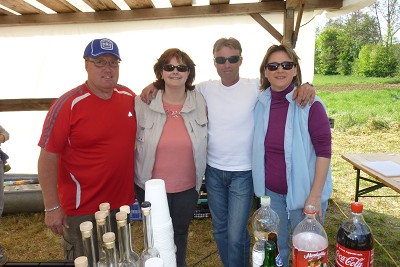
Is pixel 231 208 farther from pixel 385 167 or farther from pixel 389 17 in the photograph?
pixel 389 17

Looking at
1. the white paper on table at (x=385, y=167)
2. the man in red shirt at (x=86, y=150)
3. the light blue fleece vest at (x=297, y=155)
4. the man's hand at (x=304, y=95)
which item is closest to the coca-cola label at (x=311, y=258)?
the light blue fleece vest at (x=297, y=155)

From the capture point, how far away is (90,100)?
1945 mm

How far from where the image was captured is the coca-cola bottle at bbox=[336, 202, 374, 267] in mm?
1070

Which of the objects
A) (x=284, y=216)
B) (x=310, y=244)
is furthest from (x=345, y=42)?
(x=310, y=244)

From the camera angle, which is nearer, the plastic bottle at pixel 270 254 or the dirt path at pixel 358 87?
the plastic bottle at pixel 270 254

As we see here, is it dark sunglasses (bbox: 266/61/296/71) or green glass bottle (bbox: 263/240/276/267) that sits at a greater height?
dark sunglasses (bbox: 266/61/296/71)

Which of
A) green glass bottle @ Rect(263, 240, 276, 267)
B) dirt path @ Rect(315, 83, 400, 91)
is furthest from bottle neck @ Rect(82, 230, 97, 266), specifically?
dirt path @ Rect(315, 83, 400, 91)

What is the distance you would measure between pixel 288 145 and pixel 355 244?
2.72 ft

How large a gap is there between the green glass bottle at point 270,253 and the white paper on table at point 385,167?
7.71 feet

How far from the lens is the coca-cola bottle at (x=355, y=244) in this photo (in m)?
1.07

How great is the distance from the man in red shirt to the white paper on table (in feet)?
7.82

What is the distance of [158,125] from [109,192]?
0.54 metres

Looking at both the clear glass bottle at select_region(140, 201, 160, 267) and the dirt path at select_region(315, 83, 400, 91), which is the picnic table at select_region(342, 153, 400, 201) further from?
the dirt path at select_region(315, 83, 400, 91)

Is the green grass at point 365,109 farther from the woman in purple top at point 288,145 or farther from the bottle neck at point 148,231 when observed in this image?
the bottle neck at point 148,231
